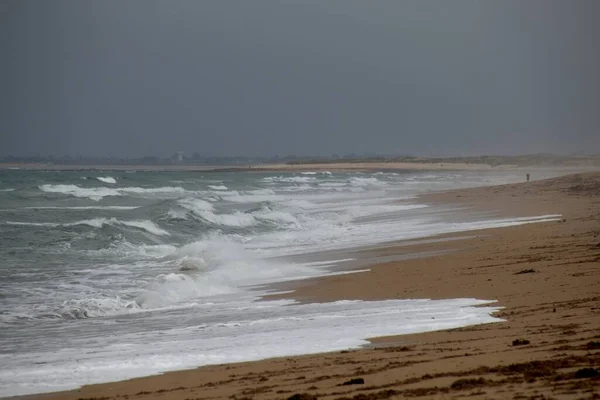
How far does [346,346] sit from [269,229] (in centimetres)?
1980

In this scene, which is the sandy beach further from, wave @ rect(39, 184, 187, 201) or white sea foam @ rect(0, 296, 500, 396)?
white sea foam @ rect(0, 296, 500, 396)

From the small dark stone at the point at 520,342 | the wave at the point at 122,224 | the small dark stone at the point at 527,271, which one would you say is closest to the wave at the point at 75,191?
the wave at the point at 122,224

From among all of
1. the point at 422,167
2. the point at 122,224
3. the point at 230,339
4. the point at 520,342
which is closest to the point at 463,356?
the point at 520,342

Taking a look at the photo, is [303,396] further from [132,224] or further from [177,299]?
[132,224]

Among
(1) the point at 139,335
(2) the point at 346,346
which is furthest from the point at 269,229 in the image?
(2) the point at 346,346

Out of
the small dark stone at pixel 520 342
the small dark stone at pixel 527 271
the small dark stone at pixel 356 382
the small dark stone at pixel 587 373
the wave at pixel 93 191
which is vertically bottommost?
the wave at pixel 93 191

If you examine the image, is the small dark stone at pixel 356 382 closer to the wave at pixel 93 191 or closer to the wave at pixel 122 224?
the wave at pixel 122 224

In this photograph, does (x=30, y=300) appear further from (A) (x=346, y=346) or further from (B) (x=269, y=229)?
(B) (x=269, y=229)

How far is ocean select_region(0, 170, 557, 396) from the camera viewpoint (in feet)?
27.0

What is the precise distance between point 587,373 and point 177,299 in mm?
8588

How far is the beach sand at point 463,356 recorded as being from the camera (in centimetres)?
550

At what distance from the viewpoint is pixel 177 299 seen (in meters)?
12.9

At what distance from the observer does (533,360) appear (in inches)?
237

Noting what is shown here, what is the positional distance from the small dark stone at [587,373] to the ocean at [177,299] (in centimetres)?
283
